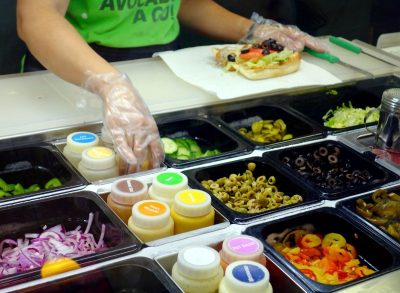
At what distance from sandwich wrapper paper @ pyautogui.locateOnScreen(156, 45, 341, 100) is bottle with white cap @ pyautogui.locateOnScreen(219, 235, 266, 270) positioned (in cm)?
73

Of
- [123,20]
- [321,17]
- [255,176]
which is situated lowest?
[321,17]

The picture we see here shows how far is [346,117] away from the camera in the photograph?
1.96 meters

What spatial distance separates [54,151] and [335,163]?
764mm

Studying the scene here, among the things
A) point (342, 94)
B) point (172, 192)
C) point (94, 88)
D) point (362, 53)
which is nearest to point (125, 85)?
point (94, 88)

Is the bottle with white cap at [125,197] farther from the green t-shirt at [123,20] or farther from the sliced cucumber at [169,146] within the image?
the green t-shirt at [123,20]

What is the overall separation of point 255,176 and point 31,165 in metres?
0.60

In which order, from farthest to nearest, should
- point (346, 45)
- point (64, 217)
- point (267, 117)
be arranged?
point (346, 45) < point (267, 117) < point (64, 217)

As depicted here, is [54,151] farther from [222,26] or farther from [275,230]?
[222,26]

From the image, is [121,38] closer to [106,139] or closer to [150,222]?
[106,139]

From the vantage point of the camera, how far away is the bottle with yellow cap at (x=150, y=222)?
124cm

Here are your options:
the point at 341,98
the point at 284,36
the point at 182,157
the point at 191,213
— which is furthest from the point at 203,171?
the point at 284,36

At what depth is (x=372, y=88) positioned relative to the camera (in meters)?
2.14

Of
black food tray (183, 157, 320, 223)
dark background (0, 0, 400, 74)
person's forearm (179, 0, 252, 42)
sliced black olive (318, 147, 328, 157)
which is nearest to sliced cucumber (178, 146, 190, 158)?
black food tray (183, 157, 320, 223)

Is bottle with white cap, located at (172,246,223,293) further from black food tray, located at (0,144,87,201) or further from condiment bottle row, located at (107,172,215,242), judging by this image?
black food tray, located at (0,144,87,201)
